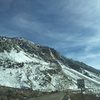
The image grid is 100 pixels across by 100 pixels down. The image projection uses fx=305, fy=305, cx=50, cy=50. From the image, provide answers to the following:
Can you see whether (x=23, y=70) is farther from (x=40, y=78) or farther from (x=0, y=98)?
(x=0, y=98)

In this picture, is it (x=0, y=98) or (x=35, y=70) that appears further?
(x=35, y=70)

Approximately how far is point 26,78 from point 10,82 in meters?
12.4

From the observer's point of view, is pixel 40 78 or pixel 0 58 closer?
pixel 40 78

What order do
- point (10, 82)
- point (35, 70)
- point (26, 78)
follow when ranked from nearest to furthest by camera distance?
point (10, 82)
point (26, 78)
point (35, 70)

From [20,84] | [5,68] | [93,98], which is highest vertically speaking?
[5,68]

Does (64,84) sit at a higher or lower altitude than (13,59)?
lower

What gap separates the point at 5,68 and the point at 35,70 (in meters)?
17.8

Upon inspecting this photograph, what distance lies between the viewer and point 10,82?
125 m

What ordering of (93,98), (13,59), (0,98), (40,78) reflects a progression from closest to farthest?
(0,98) < (93,98) < (40,78) < (13,59)

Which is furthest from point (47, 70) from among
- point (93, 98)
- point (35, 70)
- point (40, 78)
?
point (93, 98)

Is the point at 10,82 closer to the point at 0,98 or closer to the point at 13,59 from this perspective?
the point at 13,59

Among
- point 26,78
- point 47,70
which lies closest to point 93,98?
point 26,78

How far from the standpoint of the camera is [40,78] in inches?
5689

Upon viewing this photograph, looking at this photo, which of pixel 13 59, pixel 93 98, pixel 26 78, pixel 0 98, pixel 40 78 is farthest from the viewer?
pixel 13 59
